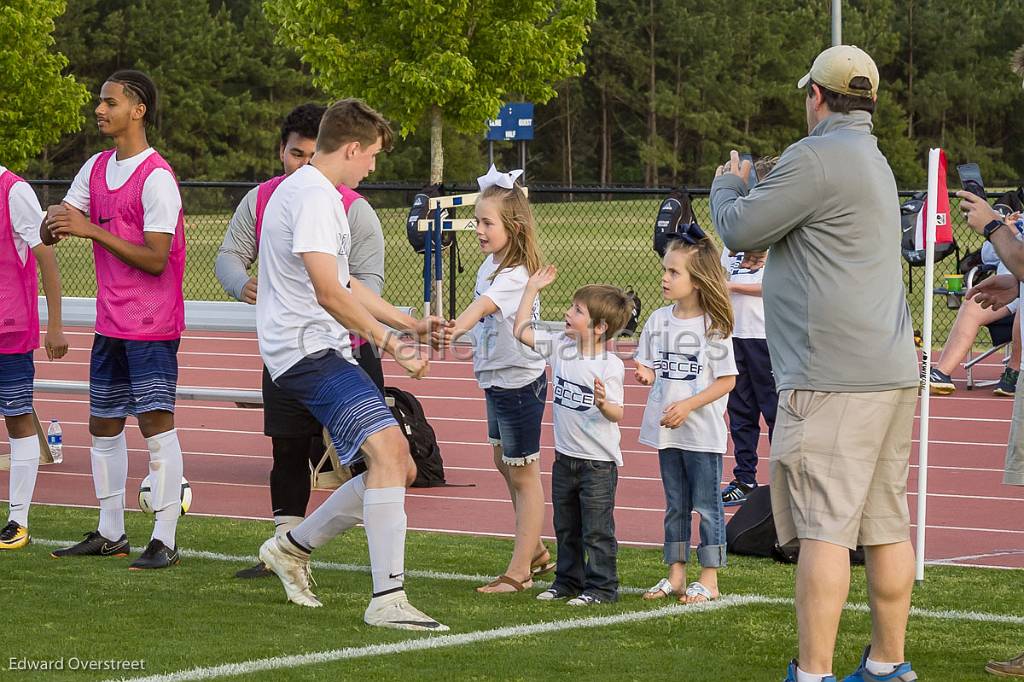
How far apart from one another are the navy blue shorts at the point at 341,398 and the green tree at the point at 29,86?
3130 centimetres

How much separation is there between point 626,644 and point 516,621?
53 centimetres

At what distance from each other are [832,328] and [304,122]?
313 cm

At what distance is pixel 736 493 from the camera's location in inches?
347

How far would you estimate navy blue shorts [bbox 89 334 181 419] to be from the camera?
6824 millimetres

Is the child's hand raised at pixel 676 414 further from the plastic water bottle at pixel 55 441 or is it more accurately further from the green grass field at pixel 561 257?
the green grass field at pixel 561 257

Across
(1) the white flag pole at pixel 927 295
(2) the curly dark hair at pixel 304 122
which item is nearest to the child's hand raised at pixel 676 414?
(1) the white flag pole at pixel 927 295

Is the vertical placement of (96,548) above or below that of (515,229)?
below

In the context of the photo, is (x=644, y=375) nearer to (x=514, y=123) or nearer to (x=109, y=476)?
(x=109, y=476)

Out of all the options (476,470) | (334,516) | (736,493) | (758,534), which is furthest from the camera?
(476,470)

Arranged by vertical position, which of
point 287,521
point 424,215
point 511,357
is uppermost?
point 424,215

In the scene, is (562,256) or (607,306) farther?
(562,256)

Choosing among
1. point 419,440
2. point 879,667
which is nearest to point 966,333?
point 419,440

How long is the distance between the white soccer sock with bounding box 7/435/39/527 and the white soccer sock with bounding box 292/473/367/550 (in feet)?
6.88

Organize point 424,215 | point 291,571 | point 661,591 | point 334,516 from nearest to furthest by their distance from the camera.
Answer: point 334,516
point 291,571
point 661,591
point 424,215
